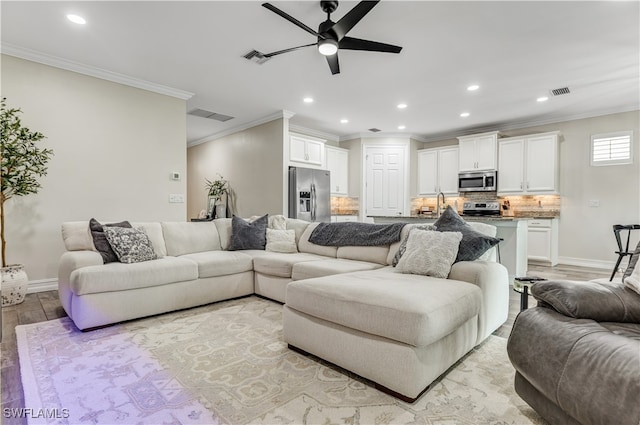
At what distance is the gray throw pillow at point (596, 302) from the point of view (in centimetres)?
138

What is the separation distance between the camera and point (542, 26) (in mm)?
2982

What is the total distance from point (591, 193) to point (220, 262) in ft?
20.1

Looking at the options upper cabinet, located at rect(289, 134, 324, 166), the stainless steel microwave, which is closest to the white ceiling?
upper cabinet, located at rect(289, 134, 324, 166)

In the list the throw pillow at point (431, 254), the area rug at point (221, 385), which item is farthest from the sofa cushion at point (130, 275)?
the throw pillow at point (431, 254)

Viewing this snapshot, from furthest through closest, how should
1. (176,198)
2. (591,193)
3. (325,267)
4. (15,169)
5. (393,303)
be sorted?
(591,193)
(176,198)
(15,169)
(325,267)
(393,303)

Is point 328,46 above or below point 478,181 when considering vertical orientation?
above

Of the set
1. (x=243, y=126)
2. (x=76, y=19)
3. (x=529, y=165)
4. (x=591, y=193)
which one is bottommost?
(x=591, y=193)

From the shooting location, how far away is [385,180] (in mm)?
7348

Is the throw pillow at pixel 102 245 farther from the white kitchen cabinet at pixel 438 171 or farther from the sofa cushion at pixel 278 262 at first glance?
the white kitchen cabinet at pixel 438 171

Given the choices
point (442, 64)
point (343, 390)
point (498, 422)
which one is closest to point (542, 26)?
point (442, 64)

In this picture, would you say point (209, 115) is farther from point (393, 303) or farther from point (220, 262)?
point (393, 303)

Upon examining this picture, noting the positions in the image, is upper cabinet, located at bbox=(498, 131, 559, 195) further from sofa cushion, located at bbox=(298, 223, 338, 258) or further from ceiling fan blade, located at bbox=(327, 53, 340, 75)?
ceiling fan blade, located at bbox=(327, 53, 340, 75)

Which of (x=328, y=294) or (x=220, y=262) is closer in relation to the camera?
(x=328, y=294)

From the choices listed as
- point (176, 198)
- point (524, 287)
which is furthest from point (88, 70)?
point (524, 287)
